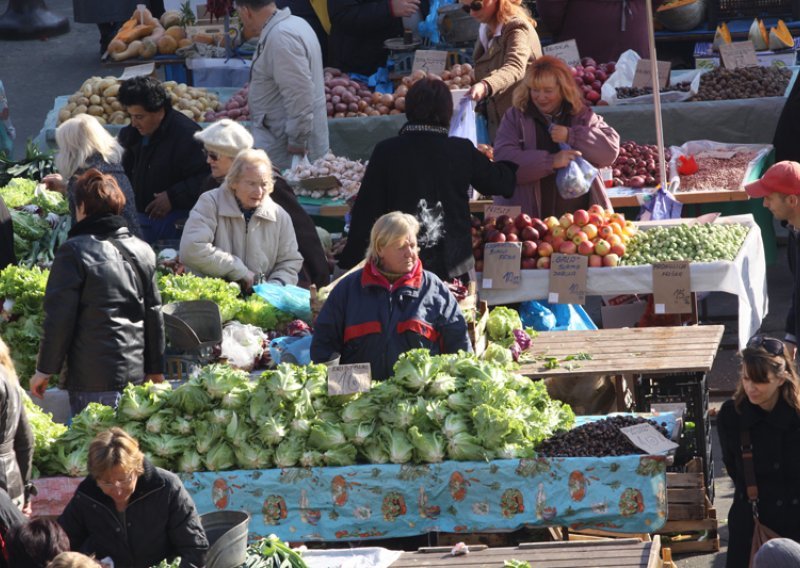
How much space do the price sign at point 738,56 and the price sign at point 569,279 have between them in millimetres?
3968

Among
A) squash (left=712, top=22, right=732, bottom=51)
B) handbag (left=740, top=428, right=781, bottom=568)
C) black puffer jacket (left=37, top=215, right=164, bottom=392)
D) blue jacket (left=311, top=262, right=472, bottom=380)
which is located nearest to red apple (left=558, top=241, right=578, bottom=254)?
blue jacket (left=311, top=262, right=472, bottom=380)

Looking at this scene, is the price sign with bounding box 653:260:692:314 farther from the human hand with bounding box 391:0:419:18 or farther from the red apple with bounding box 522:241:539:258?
the human hand with bounding box 391:0:419:18

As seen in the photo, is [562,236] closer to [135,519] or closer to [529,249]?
[529,249]

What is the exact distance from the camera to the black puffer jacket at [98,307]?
6.39m

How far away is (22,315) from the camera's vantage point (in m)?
7.50

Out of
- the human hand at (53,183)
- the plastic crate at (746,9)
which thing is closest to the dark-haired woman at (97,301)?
the human hand at (53,183)

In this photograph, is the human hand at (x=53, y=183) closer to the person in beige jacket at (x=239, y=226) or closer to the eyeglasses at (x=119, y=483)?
the person in beige jacket at (x=239, y=226)

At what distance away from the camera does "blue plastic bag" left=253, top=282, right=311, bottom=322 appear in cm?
736

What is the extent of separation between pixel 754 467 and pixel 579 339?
2012 millimetres

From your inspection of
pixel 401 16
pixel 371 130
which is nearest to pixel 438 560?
pixel 371 130

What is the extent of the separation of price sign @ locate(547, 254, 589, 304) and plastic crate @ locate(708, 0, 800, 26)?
→ 516 cm

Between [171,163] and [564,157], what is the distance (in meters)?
2.31

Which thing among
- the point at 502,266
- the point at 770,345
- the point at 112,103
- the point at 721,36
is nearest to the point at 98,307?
the point at 502,266

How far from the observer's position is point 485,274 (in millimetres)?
7922
